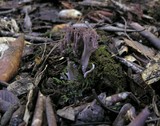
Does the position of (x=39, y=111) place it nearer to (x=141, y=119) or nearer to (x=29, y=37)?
(x=141, y=119)

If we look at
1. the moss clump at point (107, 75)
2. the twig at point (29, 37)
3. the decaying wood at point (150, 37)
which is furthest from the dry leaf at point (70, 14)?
the moss clump at point (107, 75)

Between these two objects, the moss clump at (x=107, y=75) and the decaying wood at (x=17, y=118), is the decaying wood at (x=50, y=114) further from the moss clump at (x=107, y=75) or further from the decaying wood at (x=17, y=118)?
the moss clump at (x=107, y=75)

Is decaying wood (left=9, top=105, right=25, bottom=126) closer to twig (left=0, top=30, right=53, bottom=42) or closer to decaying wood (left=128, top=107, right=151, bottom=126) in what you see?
decaying wood (left=128, top=107, right=151, bottom=126)

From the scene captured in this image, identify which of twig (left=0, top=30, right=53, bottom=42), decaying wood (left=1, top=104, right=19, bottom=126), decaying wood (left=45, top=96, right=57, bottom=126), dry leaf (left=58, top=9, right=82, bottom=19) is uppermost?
decaying wood (left=45, top=96, right=57, bottom=126)

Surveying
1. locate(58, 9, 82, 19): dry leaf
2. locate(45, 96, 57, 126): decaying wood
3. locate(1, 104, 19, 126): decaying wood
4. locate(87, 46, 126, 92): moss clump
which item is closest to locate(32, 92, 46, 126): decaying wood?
locate(45, 96, 57, 126): decaying wood

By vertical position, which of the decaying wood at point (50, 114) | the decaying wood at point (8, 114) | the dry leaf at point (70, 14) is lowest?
the dry leaf at point (70, 14)

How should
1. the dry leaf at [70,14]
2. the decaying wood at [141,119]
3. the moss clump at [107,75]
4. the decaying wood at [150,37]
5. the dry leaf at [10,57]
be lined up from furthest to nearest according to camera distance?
the dry leaf at [70,14] → the decaying wood at [150,37] → the dry leaf at [10,57] → the moss clump at [107,75] → the decaying wood at [141,119]

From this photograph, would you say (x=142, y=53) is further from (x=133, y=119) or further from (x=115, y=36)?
(x=133, y=119)
